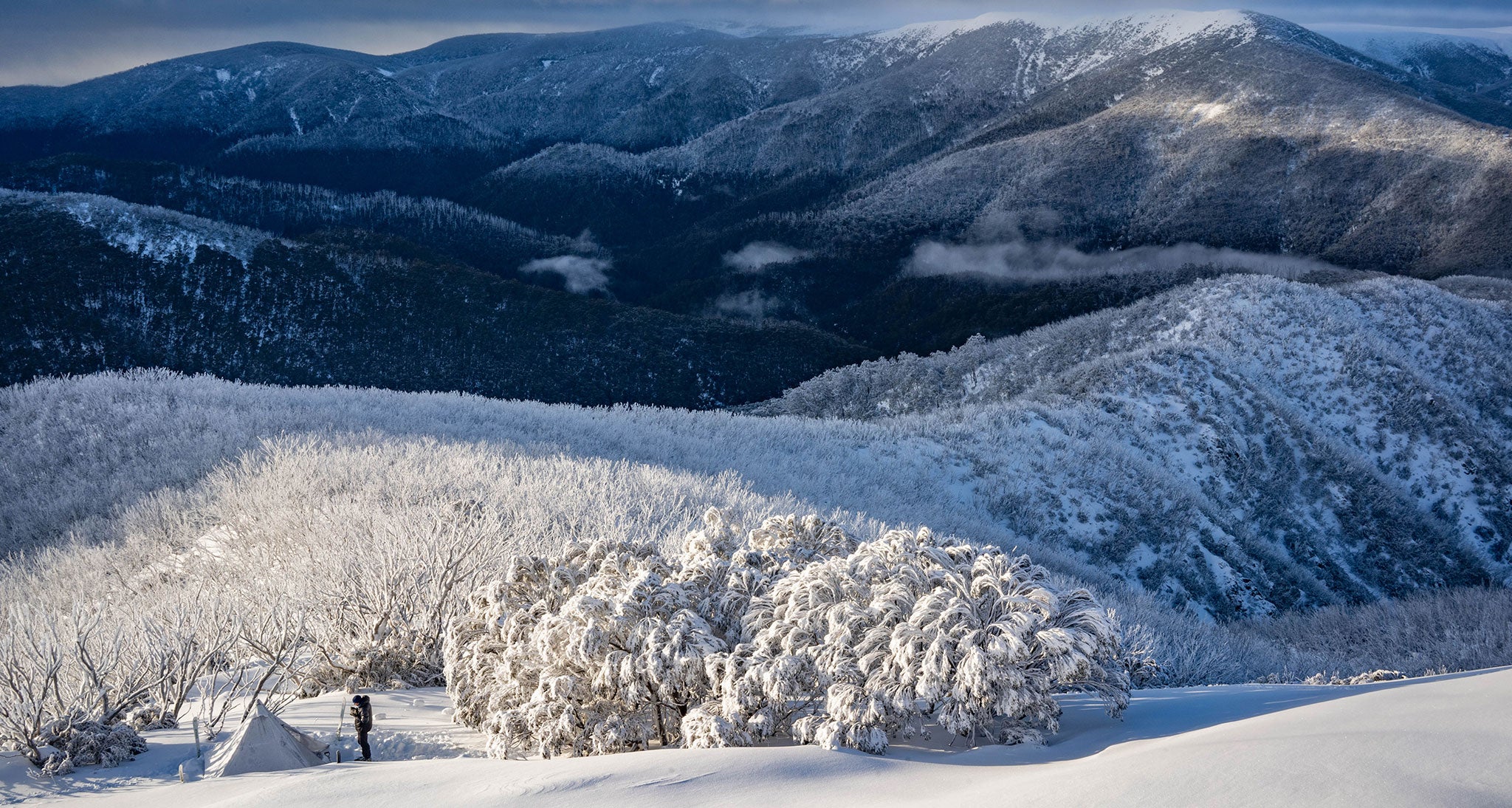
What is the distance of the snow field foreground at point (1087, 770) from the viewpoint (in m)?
3.30

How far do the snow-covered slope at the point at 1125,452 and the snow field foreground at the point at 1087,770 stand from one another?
23.0ft

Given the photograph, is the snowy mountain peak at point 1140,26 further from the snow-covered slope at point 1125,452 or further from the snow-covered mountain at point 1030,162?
Answer: the snow-covered slope at point 1125,452

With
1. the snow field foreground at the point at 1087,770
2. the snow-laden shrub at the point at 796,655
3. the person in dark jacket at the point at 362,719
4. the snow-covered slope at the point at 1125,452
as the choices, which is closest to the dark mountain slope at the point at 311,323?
the snow-covered slope at the point at 1125,452

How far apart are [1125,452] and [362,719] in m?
20.1

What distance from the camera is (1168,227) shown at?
88.1 metres

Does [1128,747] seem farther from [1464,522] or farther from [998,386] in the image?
[998,386]

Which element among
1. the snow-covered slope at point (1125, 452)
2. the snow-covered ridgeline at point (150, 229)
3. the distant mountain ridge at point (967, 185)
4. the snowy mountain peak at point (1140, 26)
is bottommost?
the snow-covered slope at point (1125, 452)

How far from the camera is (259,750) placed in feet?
16.0

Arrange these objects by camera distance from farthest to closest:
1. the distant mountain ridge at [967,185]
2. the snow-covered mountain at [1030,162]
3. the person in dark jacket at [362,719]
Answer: the snow-covered mountain at [1030,162]
the distant mountain ridge at [967,185]
the person in dark jacket at [362,719]

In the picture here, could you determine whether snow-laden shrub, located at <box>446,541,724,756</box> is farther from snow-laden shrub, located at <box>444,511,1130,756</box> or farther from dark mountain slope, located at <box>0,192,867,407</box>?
dark mountain slope, located at <box>0,192,867,407</box>

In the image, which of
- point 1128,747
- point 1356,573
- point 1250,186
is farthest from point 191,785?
point 1250,186

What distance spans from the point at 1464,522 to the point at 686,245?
114401 millimetres

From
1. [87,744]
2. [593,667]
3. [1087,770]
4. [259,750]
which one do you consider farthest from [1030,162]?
[87,744]

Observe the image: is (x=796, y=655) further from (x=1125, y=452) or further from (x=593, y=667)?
(x=1125, y=452)
